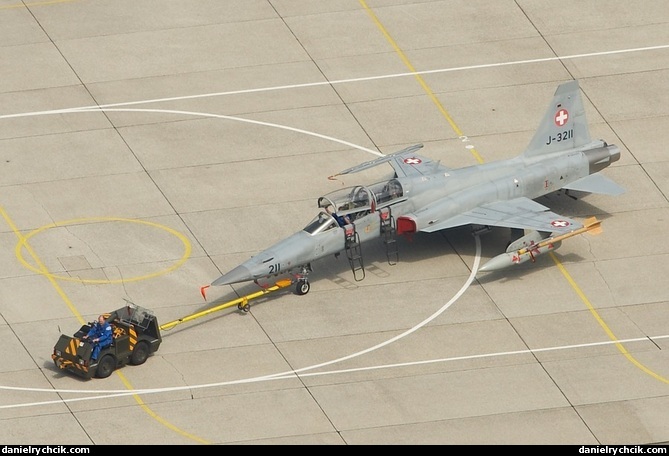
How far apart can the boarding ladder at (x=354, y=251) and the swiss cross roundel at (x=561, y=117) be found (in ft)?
33.4

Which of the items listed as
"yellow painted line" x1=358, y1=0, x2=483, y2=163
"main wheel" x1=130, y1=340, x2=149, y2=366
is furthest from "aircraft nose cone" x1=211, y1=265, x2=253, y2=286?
"yellow painted line" x1=358, y1=0, x2=483, y2=163

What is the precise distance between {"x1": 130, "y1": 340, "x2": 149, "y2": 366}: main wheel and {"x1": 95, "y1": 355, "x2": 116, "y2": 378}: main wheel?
30.2 inches

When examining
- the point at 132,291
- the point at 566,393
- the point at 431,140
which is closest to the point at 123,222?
the point at 132,291

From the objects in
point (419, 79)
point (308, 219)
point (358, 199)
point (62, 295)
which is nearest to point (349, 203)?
point (358, 199)

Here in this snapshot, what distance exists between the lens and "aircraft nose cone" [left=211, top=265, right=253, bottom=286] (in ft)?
211

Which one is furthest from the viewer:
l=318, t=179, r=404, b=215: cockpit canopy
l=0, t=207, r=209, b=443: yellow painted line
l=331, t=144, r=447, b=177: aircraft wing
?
l=331, t=144, r=447, b=177: aircraft wing

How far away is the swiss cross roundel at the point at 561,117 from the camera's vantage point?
72.1 m

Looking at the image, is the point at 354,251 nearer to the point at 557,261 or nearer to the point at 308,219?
the point at 308,219

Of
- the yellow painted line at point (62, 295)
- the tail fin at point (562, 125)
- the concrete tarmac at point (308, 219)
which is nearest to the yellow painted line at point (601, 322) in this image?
the concrete tarmac at point (308, 219)

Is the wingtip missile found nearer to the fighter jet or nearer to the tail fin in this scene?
the fighter jet

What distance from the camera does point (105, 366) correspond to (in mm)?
61375

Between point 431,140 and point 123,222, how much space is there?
14474 millimetres

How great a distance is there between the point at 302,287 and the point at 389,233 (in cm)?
424

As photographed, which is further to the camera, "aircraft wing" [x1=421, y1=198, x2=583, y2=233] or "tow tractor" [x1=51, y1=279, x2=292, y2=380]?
"aircraft wing" [x1=421, y1=198, x2=583, y2=233]
